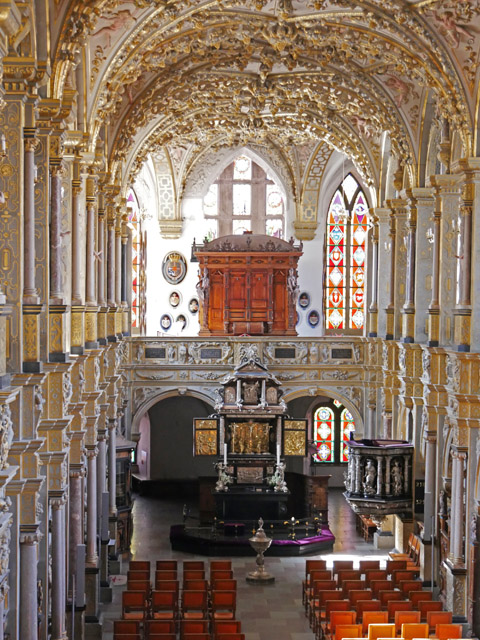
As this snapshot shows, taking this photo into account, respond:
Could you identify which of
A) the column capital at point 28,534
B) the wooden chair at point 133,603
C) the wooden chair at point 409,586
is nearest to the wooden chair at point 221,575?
the wooden chair at point 133,603

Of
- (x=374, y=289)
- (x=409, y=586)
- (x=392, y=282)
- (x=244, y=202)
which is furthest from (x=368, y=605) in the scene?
(x=244, y=202)

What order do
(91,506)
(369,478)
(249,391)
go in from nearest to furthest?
(91,506), (369,478), (249,391)

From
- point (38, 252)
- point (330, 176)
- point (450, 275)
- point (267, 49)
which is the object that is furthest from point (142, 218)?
point (38, 252)

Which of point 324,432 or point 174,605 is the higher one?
point 324,432

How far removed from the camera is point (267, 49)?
22.3 metres

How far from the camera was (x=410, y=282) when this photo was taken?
79.3 feet

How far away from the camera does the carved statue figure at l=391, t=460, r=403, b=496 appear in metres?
23.2

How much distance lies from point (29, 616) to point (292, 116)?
19.6 m

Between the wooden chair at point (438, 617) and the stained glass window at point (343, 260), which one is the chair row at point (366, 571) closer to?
the wooden chair at point (438, 617)

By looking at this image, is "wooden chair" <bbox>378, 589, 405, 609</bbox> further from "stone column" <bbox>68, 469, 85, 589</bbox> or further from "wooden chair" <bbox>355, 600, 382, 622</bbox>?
"stone column" <bbox>68, 469, 85, 589</bbox>

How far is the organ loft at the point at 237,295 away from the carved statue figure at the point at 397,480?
0.06 m

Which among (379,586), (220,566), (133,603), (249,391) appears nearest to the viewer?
(133,603)

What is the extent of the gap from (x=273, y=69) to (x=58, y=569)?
14333 millimetres

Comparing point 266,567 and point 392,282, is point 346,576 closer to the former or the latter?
point 266,567
